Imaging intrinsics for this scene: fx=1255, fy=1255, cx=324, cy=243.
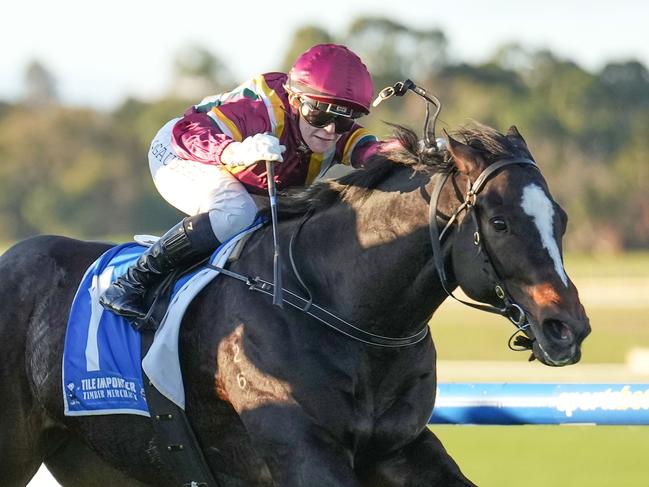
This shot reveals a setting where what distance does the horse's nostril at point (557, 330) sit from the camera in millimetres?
3662

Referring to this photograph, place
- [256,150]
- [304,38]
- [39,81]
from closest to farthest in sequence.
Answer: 1. [256,150]
2. [304,38]
3. [39,81]

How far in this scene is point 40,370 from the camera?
488 cm

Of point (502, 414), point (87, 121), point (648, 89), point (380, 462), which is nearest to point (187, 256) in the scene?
point (380, 462)

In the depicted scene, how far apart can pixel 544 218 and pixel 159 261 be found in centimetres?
151

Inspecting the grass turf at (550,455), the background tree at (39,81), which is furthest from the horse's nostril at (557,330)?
the background tree at (39,81)

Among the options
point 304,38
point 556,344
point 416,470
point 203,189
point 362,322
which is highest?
point 203,189

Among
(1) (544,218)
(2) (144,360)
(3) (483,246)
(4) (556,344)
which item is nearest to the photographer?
(4) (556,344)

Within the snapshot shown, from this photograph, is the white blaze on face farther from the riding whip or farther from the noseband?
the riding whip

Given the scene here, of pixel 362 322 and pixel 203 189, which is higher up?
pixel 203 189

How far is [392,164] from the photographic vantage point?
14.3ft

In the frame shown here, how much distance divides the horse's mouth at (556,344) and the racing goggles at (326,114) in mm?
1231

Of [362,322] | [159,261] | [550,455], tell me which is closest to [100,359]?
[159,261]

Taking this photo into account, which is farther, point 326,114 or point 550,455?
point 550,455

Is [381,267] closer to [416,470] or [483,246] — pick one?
[483,246]
